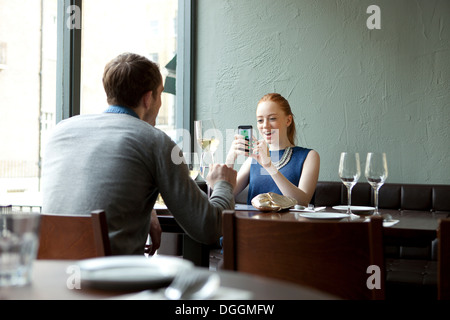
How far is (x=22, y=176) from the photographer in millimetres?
2699

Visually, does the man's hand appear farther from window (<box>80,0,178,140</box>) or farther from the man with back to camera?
window (<box>80,0,178,140</box>)

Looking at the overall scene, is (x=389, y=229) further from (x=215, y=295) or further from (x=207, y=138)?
(x=215, y=295)

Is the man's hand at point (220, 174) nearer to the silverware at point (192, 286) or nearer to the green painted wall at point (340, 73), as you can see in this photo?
the silverware at point (192, 286)

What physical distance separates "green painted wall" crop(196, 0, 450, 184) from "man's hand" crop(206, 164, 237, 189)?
1.88 metres

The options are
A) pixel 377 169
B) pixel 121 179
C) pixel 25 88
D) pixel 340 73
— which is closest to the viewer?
pixel 121 179

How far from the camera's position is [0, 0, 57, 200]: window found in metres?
2.58

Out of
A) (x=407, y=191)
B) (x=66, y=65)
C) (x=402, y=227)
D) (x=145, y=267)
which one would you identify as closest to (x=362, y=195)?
(x=407, y=191)

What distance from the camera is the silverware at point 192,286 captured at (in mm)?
585

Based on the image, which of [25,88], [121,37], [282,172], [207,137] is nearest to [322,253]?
[207,137]

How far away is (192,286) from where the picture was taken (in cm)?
60

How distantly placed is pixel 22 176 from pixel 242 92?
5.83 feet

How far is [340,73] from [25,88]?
6.80 feet
